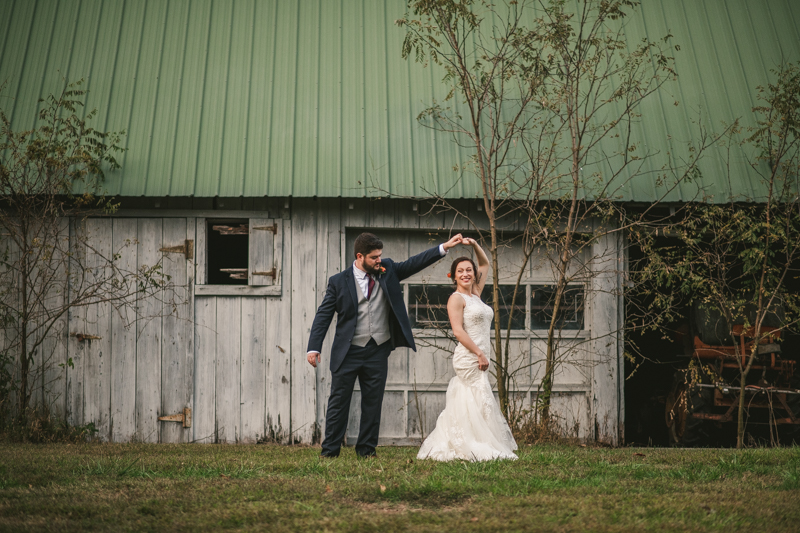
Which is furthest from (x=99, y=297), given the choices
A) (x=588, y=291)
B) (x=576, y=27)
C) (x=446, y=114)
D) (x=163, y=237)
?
(x=576, y=27)

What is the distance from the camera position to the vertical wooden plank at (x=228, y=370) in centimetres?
857

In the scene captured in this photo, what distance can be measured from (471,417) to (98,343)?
Answer: 15.4ft

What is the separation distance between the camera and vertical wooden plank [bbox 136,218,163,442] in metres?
8.54

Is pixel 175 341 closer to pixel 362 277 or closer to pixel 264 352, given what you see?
pixel 264 352

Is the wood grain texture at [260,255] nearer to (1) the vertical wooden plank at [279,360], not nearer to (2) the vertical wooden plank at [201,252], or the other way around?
(1) the vertical wooden plank at [279,360]

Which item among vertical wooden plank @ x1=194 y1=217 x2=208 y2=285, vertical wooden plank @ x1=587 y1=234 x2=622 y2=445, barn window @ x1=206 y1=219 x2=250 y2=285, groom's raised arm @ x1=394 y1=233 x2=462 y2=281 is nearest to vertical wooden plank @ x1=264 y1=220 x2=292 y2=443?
barn window @ x1=206 y1=219 x2=250 y2=285

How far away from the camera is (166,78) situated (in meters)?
9.33

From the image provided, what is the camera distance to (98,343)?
8.59m

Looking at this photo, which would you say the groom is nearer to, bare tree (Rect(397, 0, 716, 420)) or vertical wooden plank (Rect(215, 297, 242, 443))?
bare tree (Rect(397, 0, 716, 420))

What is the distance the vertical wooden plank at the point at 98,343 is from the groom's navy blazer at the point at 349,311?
11.5 feet

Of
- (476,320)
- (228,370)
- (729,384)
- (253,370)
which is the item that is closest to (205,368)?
(228,370)

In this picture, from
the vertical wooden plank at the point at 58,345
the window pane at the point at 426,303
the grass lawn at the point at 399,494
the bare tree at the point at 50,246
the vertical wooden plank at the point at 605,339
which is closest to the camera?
the grass lawn at the point at 399,494

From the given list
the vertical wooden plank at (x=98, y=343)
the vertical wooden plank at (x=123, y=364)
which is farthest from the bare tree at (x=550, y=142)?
the vertical wooden plank at (x=98, y=343)

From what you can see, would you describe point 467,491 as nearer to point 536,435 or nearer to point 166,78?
point 536,435
